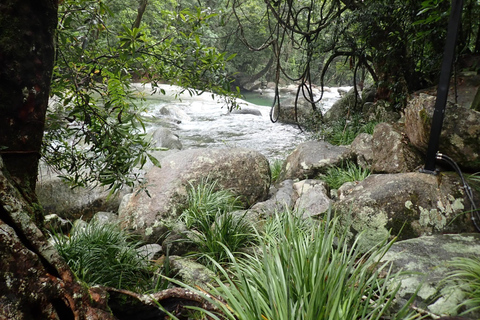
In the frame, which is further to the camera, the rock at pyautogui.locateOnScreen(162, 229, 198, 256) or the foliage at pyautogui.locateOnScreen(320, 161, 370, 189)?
the foliage at pyautogui.locateOnScreen(320, 161, 370, 189)

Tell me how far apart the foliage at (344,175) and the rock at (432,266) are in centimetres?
245

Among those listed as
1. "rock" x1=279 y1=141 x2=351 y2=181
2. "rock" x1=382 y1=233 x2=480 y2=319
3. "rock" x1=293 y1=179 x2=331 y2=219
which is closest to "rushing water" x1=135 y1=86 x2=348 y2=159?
"rock" x1=279 y1=141 x2=351 y2=181

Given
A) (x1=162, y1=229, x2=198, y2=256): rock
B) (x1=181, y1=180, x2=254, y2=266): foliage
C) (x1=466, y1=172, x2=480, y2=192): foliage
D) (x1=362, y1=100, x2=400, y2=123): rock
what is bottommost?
(x1=162, y1=229, x2=198, y2=256): rock

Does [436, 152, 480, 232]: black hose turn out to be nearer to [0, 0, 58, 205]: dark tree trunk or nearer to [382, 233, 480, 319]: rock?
[382, 233, 480, 319]: rock

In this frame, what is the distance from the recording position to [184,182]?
4.34 metres

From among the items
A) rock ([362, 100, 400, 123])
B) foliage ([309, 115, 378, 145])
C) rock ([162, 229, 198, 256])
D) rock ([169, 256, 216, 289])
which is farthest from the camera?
foliage ([309, 115, 378, 145])

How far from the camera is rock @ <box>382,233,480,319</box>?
156 centimetres

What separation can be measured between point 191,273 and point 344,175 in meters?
3.27

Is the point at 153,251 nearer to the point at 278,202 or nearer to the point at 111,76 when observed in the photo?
the point at 278,202

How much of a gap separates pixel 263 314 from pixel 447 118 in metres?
2.74

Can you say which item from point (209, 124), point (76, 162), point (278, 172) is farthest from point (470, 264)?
point (209, 124)

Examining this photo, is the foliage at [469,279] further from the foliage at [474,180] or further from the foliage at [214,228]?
the foliage at [214,228]

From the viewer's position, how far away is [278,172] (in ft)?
21.3

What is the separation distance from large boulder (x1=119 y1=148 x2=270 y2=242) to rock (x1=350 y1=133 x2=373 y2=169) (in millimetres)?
1480
